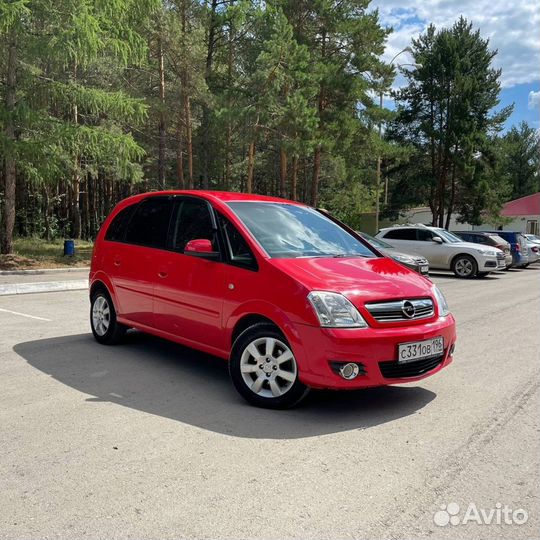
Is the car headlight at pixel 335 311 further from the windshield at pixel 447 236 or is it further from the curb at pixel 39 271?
the windshield at pixel 447 236

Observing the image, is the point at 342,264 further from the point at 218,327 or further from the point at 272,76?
the point at 272,76

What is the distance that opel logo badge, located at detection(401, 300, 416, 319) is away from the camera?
4547mm

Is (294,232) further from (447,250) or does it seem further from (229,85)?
(229,85)

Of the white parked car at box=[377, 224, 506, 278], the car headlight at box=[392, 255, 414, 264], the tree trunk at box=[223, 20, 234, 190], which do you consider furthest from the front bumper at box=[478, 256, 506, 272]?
the tree trunk at box=[223, 20, 234, 190]

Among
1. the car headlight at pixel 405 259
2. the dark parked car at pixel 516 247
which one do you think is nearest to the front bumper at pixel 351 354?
the car headlight at pixel 405 259

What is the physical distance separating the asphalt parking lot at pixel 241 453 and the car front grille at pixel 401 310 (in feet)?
2.60

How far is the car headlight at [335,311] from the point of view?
4266 mm

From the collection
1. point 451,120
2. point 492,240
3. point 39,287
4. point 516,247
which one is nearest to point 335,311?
point 39,287

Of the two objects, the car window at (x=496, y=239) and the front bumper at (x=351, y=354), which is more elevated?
the car window at (x=496, y=239)

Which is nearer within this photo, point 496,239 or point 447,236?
point 447,236

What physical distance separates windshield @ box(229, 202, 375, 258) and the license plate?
1182 mm

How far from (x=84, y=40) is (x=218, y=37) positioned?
1427 cm

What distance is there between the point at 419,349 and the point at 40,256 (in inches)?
705

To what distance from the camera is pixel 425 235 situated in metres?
19.5
